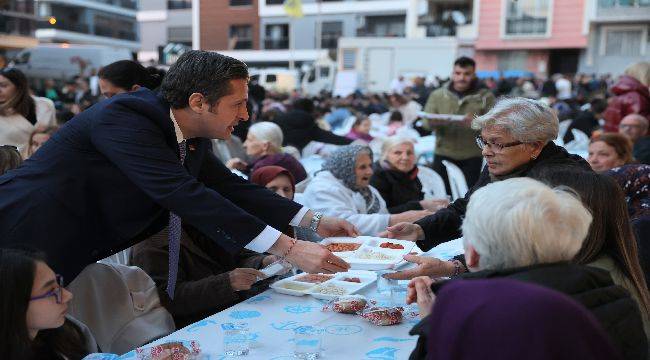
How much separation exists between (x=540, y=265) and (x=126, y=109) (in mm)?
1393

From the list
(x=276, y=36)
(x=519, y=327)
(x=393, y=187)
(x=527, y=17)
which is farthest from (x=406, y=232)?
(x=276, y=36)

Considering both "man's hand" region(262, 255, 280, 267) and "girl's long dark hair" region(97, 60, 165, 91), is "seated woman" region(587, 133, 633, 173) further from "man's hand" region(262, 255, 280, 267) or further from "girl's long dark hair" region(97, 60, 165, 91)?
"girl's long dark hair" region(97, 60, 165, 91)

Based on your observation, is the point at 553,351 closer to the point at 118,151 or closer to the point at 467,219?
the point at 467,219

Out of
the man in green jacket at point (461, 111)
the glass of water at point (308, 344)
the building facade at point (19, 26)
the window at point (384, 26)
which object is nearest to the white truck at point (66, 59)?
the building facade at point (19, 26)

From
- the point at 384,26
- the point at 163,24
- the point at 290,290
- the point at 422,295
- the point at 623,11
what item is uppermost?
the point at 623,11

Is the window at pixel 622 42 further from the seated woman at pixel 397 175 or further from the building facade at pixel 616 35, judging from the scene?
the seated woman at pixel 397 175

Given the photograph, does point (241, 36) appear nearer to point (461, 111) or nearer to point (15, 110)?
point (461, 111)

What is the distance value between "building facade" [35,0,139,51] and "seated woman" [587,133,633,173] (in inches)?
1433

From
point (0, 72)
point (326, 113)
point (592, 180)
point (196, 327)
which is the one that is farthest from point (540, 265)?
point (326, 113)

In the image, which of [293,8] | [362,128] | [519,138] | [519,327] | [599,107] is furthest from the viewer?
[293,8]

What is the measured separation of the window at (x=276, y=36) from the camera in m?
34.7

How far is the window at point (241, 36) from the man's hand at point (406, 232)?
33245 millimetres

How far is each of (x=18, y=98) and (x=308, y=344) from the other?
13.4 ft

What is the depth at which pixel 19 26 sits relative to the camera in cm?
2756
